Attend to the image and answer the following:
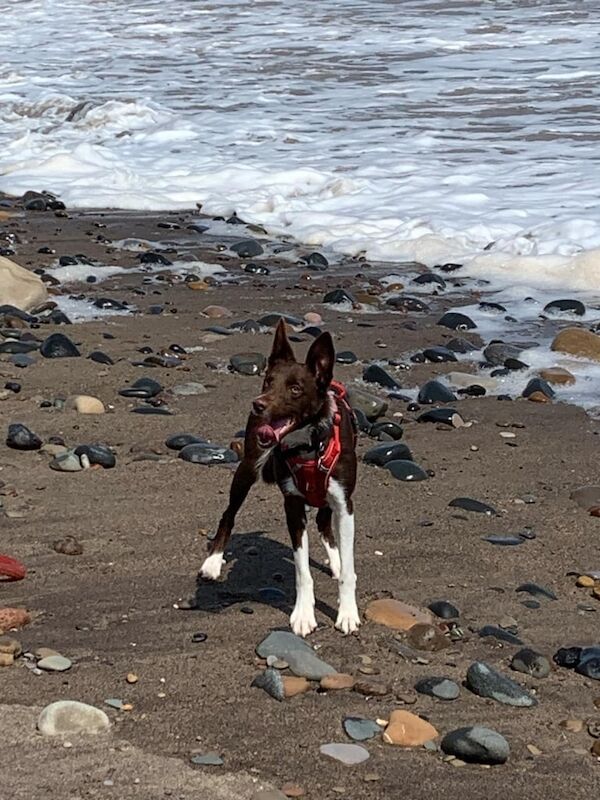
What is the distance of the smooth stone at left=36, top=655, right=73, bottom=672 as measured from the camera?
4.13m

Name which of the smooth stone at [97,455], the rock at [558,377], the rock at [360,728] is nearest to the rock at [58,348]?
the smooth stone at [97,455]

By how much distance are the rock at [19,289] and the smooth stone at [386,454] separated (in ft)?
12.0

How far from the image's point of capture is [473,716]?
4.03 meters

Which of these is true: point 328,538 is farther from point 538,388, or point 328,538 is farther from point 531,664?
point 538,388

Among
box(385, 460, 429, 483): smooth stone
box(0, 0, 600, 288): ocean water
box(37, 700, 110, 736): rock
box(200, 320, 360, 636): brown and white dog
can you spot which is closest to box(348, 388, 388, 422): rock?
box(385, 460, 429, 483): smooth stone

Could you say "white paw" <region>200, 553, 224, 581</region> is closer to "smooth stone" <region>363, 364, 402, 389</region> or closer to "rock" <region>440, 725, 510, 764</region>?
"rock" <region>440, 725, 510, 764</region>

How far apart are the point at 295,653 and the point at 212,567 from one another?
2.35ft

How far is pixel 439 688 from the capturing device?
4164 mm

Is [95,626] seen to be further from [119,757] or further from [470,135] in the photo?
[470,135]

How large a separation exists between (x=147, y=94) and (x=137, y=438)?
17.2 meters

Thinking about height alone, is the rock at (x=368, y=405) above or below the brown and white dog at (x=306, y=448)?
below

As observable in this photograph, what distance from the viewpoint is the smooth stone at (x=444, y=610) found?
4809mm

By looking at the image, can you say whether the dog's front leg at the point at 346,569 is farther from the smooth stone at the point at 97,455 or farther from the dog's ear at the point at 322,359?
the smooth stone at the point at 97,455

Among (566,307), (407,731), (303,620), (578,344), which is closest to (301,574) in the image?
(303,620)
